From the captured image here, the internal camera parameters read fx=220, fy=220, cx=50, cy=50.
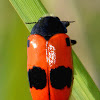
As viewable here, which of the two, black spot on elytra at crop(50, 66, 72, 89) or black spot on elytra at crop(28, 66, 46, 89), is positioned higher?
black spot on elytra at crop(28, 66, 46, 89)

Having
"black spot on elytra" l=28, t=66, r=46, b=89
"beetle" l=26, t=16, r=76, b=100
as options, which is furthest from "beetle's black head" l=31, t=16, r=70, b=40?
"black spot on elytra" l=28, t=66, r=46, b=89

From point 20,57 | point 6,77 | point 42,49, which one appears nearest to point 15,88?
point 6,77

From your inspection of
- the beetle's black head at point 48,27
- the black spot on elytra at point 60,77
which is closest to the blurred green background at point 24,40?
the beetle's black head at point 48,27

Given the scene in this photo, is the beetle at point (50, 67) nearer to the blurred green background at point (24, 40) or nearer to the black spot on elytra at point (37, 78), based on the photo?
the black spot on elytra at point (37, 78)

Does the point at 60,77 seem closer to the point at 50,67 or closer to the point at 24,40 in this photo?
the point at 50,67

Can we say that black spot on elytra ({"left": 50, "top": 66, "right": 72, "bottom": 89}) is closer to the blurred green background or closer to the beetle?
the beetle

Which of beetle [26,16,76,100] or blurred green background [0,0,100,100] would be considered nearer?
beetle [26,16,76,100]

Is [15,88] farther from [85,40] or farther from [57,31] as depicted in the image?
[85,40]
